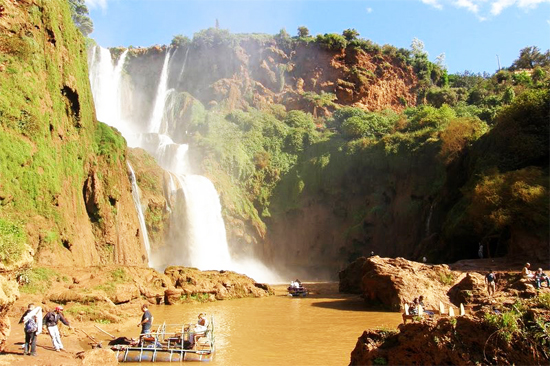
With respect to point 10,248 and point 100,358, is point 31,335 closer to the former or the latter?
point 100,358

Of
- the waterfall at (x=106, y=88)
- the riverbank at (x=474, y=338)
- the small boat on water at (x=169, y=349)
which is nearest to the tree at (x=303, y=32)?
the waterfall at (x=106, y=88)

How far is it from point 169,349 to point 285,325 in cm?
622

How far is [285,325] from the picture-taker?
17422 mm

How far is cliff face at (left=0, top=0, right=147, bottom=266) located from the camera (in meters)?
20.7

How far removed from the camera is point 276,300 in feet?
83.9

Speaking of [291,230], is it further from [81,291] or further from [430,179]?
[81,291]

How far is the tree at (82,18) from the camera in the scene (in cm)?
6706

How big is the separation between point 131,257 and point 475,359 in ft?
86.9

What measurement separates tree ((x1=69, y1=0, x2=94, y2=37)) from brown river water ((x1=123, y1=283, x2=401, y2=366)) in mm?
59433

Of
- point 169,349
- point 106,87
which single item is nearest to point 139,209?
point 169,349

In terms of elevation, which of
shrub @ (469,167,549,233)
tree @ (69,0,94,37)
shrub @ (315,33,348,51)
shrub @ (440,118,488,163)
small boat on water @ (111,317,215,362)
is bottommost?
small boat on water @ (111,317,215,362)

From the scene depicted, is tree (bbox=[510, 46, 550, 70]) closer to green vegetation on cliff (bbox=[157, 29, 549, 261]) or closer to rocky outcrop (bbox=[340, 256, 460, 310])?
green vegetation on cliff (bbox=[157, 29, 549, 261])

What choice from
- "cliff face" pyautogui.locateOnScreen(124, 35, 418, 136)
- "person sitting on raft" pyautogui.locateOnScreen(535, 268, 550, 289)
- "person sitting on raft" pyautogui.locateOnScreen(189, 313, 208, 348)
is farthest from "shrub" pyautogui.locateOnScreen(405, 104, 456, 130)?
"person sitting on raft" pyautogui.locateOnScreen(189, 313, 208, 348)

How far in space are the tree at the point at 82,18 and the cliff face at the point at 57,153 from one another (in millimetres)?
41990
